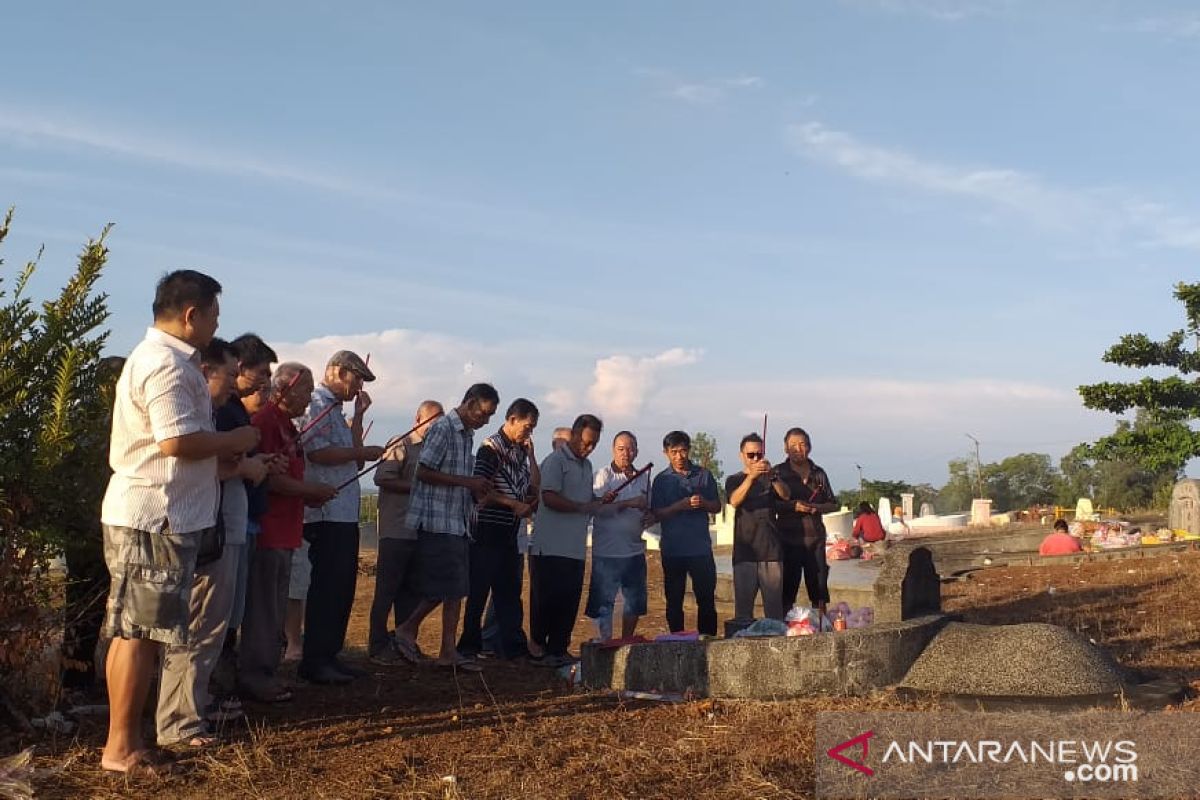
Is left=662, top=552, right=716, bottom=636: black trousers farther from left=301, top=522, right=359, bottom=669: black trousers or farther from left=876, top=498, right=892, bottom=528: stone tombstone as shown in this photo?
left=876, top=498, right=892, bottom=528: stone tombstone

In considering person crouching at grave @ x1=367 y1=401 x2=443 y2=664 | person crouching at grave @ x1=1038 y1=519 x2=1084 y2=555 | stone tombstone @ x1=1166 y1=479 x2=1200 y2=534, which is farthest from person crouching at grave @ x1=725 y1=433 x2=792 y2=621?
stone tombstone @ x1=1166 y1=479 x2=1200 y2=534

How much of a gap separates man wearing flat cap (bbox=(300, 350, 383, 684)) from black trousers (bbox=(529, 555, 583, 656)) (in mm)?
1816

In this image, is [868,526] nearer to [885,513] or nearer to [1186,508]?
[1186,508]

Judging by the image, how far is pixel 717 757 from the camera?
4.97 metres

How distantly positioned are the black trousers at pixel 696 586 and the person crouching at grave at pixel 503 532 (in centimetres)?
126

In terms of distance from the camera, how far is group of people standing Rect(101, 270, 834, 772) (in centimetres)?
464

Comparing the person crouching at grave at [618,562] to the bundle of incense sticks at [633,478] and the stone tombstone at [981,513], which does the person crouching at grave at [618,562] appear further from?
the stone tombstone at [981,513]

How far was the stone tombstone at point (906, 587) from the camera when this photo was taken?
7.85 meters

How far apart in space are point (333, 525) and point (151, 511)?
91.4 inches

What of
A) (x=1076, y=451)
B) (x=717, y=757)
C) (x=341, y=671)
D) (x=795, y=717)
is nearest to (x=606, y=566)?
(x=341, y=671)

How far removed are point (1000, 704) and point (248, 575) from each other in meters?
4.00

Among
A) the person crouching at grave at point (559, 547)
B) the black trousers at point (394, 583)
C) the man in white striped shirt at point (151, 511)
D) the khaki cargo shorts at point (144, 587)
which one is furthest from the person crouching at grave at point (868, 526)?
the khaki cargo shorts at point (144, 587)

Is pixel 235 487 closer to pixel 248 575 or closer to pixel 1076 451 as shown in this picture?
pixel 248 575

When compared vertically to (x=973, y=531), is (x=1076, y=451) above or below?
above
